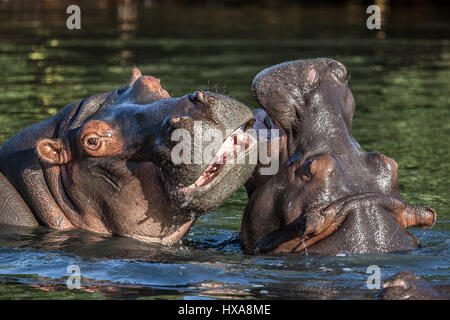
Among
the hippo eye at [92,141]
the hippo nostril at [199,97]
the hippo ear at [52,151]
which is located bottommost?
the hippo ear at [52,151]

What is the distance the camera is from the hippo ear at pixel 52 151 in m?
5.90

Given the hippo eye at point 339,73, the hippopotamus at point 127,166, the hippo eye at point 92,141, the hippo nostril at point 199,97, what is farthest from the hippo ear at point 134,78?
the hippo eye at point 339,73

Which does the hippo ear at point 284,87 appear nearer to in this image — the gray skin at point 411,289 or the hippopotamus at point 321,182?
the hippopotamus at point 321,182

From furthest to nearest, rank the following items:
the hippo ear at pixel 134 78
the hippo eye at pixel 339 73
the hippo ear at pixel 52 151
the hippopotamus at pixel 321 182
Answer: the hippo ear at pixel 134 78
the hippo ear at pixel 52 151
the hippo eye at pixel 339 73
the hippopotamus at pixel 321 182

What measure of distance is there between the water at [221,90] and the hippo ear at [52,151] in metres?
0.55

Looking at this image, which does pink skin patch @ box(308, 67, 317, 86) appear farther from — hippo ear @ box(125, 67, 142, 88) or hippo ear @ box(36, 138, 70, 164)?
hippo ear @ box(36, 138, 70, 164)

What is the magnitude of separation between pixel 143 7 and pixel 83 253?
1119 inches

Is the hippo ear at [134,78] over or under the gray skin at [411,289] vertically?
over

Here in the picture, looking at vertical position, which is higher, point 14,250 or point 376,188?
point 376,188

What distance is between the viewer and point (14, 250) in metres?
6.04

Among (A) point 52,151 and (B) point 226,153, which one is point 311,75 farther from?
(A) point 52,151

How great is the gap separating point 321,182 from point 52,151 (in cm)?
180
